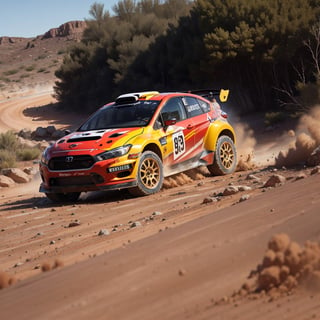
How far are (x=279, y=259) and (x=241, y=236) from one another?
1.01 meters

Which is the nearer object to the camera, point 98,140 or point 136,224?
point 136,224

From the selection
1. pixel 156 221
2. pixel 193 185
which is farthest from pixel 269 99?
pixel 156 221

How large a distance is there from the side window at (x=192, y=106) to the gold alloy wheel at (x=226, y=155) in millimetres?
805

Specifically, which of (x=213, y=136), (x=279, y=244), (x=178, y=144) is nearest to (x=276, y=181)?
(x=178, y=144)

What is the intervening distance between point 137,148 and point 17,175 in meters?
7.31

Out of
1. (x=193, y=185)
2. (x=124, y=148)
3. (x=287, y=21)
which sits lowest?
(x=193, y=185)

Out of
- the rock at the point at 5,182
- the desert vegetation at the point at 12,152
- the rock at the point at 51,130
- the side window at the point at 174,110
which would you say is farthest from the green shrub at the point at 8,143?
the side window at the point at 174,110

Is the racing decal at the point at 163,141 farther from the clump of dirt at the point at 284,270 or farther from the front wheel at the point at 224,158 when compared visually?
the clump of dirt at the point at 284,270

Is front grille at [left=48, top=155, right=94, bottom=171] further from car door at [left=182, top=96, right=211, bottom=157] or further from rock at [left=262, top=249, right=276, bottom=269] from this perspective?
rock at [left=262, top=249, right=276, bottom=269]

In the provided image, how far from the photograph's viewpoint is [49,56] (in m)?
85.6

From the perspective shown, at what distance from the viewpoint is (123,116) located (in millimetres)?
12297

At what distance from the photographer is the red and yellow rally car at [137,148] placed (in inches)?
449

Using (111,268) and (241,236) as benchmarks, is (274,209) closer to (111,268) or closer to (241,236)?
(241,236)

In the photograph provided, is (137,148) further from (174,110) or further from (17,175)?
(17,175)
